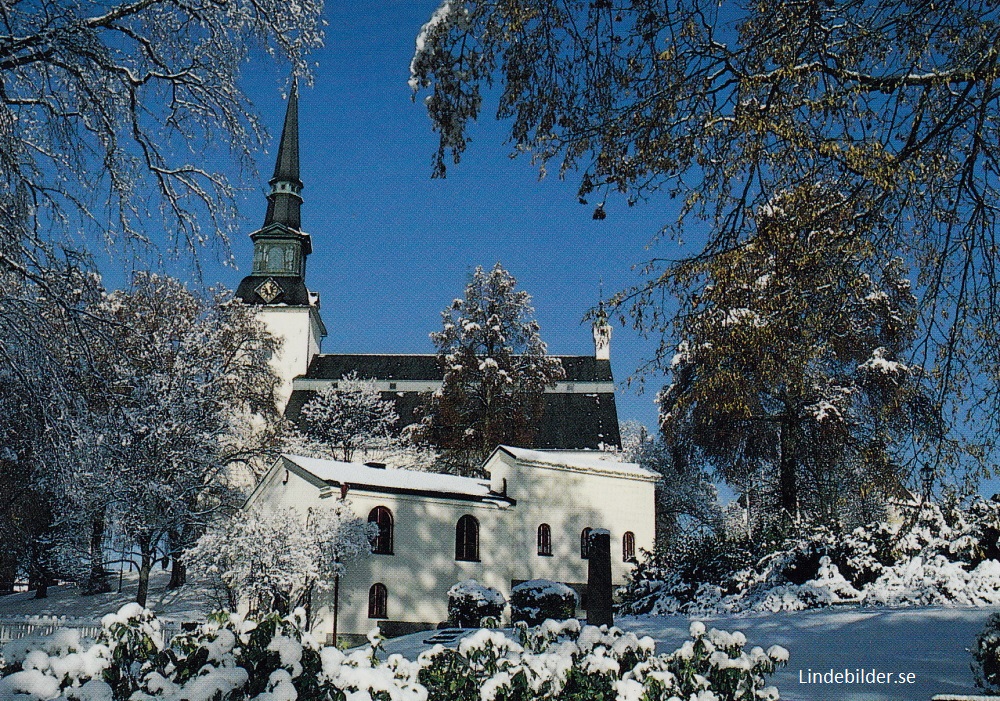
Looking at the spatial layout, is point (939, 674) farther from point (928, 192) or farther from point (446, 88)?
point (446, 88)

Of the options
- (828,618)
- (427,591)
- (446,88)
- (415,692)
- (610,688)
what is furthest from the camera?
(427,591)

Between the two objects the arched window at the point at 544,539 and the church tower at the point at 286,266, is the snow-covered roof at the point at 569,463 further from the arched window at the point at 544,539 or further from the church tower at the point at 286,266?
the church tower at the point at 286,266

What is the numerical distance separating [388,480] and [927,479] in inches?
817

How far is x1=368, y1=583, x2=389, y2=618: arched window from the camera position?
80.3 ft

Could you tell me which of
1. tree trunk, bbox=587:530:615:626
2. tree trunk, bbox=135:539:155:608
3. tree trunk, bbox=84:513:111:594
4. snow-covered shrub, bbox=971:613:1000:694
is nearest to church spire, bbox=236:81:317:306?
tree trunk, bbox=84:513:111:594

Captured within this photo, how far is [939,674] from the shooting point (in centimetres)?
899

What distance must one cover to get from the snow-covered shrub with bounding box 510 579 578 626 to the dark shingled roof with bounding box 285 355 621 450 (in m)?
22.9

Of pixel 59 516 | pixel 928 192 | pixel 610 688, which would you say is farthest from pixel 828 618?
pixel 59 516

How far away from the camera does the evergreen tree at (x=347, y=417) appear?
137ft

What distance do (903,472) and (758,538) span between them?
48.2 feet

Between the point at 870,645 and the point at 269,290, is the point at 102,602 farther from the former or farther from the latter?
the point at 870,645

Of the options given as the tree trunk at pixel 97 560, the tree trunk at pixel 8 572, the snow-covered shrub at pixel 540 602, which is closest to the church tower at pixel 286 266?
the tree trunk at pixel 8 572

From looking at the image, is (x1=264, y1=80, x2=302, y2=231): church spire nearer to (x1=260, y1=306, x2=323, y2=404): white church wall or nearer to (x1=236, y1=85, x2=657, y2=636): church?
(x1=260, y1=306, x2=323, y2=404): white church wall

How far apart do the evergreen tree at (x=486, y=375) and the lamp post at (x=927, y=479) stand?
91.4 ft
